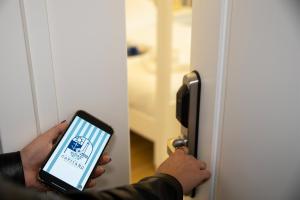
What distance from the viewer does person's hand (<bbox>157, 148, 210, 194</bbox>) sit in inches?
28.7

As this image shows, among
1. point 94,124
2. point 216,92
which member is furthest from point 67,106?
point 216,92

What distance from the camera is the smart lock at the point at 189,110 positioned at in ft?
2.41

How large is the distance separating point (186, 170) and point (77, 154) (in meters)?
0.22

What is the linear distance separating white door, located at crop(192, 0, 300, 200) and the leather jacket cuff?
36cm

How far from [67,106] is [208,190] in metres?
0.34

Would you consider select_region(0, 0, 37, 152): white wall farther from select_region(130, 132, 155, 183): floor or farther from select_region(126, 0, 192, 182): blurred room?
select_region(130, 132, 155, 183): floor

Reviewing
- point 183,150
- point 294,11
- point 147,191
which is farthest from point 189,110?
point 294,11

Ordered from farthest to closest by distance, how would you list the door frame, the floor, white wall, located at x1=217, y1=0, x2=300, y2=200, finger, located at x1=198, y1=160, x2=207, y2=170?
the floor → finger, located at x1=198, y1=160, x2=207, y2=170 → the door frame → white wall, located at x1=217, y1=0, x2=300, y2=200

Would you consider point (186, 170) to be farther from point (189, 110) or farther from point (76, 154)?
point (76, 154)

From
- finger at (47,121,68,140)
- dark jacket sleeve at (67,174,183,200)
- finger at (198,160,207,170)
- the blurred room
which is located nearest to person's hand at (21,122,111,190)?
finger at (47,121,68,140)

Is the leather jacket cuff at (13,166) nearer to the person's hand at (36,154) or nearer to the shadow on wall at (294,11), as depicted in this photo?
the person's hand at (36,154)

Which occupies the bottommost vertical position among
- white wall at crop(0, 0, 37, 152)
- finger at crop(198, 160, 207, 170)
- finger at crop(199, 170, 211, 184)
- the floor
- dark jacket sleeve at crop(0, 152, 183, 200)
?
the floor

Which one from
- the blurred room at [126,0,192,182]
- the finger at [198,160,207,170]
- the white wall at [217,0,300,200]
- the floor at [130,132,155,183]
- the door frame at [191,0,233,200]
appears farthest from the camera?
the floor at [130,132,155,183]

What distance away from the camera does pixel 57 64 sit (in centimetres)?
71
